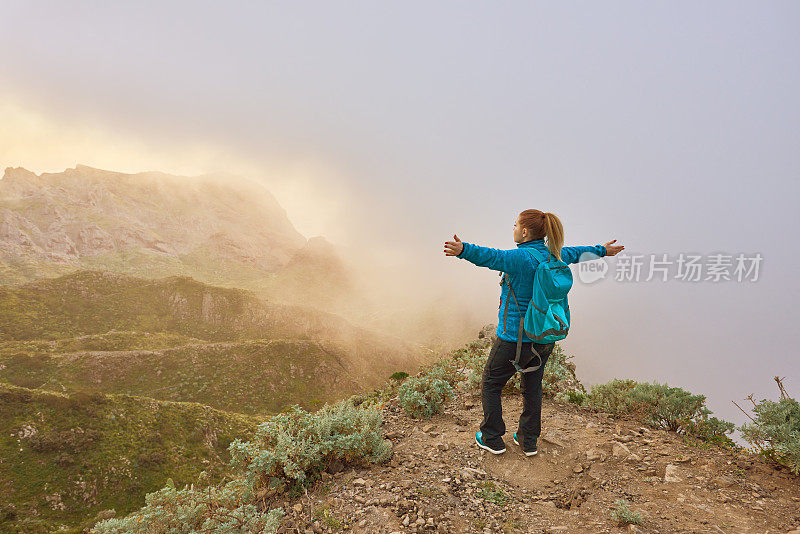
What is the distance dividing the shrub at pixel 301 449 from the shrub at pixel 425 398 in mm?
1392

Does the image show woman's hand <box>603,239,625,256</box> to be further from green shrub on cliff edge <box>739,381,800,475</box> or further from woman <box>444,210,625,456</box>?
green shrub on cliff edge <box>739,381,800,475</box>

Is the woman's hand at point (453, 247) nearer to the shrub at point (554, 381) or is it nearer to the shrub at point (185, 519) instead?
the shrub at point (185, 519)

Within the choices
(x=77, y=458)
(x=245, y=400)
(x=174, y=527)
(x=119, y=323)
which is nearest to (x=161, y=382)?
(x=245, y=400)

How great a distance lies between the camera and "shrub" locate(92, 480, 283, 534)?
10.9 ft

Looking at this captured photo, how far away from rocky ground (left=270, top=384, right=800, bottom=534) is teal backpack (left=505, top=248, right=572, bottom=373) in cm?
205

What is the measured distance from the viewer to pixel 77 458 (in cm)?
2392

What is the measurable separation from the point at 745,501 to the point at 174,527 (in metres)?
6.42

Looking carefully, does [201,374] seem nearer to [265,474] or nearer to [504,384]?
[265,474]

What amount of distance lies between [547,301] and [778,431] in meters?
3.82

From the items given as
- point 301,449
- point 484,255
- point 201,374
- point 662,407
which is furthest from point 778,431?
point 201,374

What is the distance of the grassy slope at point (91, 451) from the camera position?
69.9ft

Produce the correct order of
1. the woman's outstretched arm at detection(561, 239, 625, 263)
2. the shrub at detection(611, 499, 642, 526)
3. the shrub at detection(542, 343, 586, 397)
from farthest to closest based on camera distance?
the shrub at detection(542, 343, 586, 397), the woman's outstretched arm at detection(561, 239, 625, 263), the shrub at detection(611, 499, 642, 526)

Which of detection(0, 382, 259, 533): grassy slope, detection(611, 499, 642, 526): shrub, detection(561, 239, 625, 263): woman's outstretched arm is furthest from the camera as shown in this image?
detection(0, 382, 259, 533): grassy slope

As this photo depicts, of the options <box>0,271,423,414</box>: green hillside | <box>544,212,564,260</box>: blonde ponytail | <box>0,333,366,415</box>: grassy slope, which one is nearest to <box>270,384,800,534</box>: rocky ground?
<box>544,212,564,260</box>: blonde ponytail
